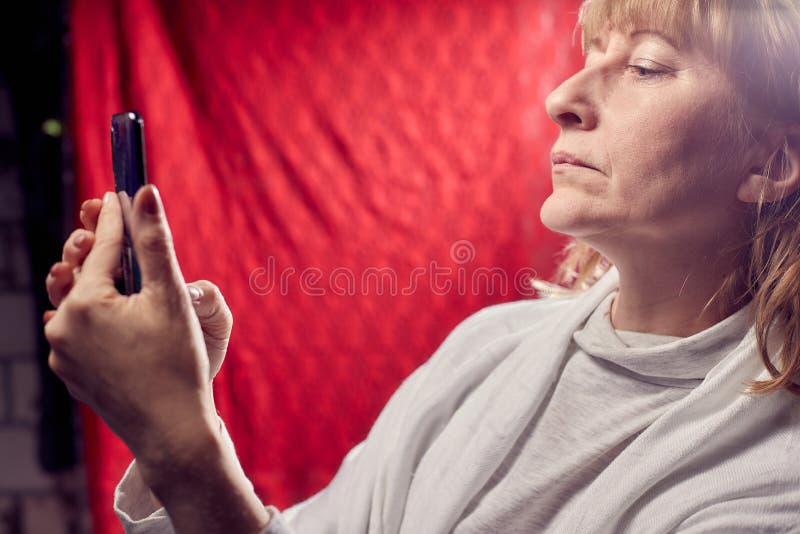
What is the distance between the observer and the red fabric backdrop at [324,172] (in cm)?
109

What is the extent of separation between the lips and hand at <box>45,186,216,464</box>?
0.38m

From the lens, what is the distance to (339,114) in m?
1.17

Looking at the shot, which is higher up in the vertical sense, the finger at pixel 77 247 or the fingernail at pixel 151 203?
the fingernail at pixel 151 203

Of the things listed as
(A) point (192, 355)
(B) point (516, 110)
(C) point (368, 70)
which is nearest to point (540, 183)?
(B) point (516, 110)

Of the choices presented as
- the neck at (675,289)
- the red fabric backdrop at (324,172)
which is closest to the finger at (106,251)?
the neck at (675,289)

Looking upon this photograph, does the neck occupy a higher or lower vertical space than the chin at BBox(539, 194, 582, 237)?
lower

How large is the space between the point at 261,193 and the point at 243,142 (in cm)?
9

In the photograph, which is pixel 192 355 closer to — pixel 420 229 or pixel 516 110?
pixel 420 229

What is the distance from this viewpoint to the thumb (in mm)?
405

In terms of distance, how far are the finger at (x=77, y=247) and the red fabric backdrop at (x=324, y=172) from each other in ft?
2.15

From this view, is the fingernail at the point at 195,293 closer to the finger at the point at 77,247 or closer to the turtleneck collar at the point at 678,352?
the finger at the point at 77,247

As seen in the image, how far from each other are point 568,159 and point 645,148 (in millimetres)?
69

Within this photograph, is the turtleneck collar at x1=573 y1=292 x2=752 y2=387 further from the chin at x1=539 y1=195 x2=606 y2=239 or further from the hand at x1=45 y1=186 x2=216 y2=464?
the hand at x1=45 y1=186 x2=216 y2=464

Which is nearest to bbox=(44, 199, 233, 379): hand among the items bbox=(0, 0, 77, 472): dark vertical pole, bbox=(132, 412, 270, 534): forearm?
bbox=(132, 412, 270, 534): forearm
